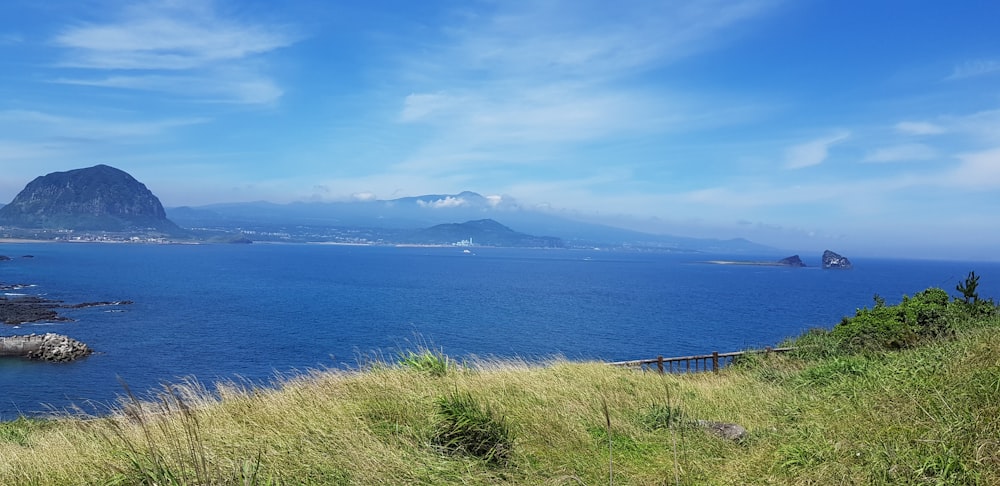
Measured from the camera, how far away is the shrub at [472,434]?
19.8 ft

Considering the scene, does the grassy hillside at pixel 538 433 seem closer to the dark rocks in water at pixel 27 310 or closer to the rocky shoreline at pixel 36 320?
the rocky shoreline at pixel 36 320

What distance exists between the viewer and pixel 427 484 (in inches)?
198

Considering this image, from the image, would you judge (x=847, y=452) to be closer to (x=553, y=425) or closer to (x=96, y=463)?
(x=553, y=425)

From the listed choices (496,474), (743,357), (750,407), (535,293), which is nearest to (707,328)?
(535,293)

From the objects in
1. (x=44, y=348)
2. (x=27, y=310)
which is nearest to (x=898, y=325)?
(x=44, y=348)

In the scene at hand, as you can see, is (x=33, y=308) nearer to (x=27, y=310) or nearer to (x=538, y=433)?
(x=27, y=310)

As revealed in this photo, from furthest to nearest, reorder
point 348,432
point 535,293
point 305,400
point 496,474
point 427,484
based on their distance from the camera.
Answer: point 535,293 → point 305,400 → point 348,432 → point 496,474 → point 427,484

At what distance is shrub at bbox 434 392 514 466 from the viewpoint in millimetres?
6039

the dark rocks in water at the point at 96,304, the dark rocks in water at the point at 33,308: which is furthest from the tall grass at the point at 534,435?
the dark rocks in water at the point at 96,304

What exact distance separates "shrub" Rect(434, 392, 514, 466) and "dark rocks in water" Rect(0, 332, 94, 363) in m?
44.8

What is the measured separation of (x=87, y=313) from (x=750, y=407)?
68.7 m

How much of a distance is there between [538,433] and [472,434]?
119cm

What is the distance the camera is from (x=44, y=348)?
4081cm

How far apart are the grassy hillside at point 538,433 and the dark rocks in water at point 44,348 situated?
1492 inches
